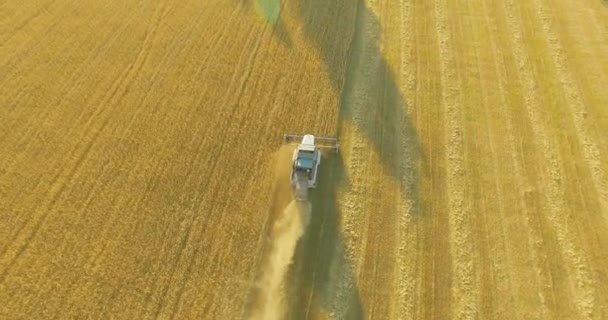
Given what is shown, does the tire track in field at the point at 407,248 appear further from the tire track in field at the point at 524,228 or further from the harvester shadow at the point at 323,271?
the tire track in field at the point at 524,228

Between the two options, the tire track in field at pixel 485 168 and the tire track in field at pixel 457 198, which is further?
the tire track in field at pixel 485 168

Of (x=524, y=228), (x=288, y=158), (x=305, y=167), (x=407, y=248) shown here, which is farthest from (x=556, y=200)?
(x=288, y=158)

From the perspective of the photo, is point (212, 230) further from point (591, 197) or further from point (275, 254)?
point (591, 197)

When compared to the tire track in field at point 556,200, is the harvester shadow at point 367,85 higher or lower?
higher

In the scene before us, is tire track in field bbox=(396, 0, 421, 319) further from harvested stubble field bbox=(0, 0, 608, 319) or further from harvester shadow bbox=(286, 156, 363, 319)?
harvester shadow bbox=(286, 156, 363, 319)

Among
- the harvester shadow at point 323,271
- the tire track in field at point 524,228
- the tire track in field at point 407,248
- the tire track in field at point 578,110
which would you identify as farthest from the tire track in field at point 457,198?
the tire track in field at point 578,110

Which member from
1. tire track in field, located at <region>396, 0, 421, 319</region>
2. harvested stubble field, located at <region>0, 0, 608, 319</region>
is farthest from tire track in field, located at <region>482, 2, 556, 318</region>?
tire track in field, located at <region>396, 0, 421, 319</region>

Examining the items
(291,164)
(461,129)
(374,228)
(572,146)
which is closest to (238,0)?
(291,164)
